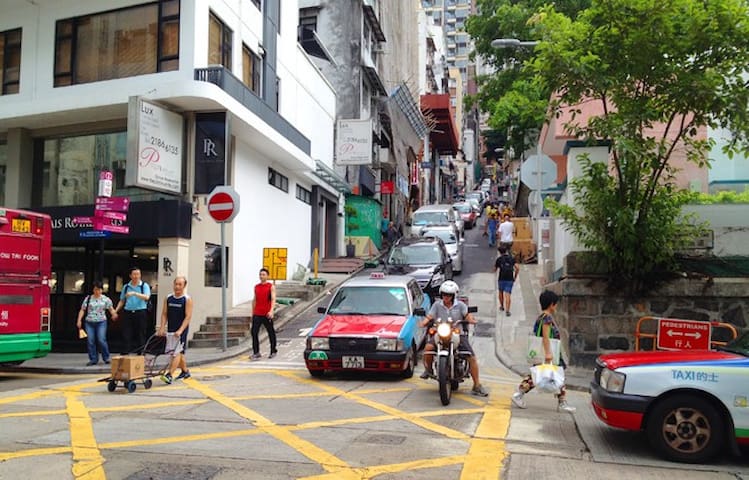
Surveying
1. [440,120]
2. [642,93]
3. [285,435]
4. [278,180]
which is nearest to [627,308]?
[642,93]

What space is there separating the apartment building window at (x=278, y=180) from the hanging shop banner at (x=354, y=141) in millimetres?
7881

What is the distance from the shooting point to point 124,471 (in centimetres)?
552

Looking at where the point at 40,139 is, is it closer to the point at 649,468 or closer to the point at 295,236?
the point at 295,236

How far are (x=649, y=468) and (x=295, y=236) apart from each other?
792 inches

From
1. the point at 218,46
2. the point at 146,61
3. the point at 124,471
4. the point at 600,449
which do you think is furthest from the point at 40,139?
the point at 600,449

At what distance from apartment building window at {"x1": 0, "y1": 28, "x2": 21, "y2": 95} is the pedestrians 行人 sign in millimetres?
17370

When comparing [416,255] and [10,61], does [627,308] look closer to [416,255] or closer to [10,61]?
[416,255]

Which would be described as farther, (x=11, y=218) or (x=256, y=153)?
(x=256, y=153)

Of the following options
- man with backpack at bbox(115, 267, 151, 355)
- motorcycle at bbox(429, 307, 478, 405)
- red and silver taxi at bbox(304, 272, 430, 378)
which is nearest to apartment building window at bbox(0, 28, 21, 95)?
man with backpack at bbox(115, 267, 151, 355)

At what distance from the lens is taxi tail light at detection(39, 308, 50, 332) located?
12.1 meters

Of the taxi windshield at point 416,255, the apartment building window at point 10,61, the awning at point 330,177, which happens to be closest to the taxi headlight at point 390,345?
the taxi windshield at point 416,255

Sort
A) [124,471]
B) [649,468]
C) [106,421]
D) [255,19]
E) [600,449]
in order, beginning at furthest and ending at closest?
[255,19] < [106,421] < [600,449] < [649,468] < [124,471]

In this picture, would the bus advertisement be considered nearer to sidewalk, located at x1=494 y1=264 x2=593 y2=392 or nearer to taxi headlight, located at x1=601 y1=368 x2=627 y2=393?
sidewalk, located at x1=494 y1=264 x2=593 y2=392

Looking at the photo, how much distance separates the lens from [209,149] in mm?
16703
